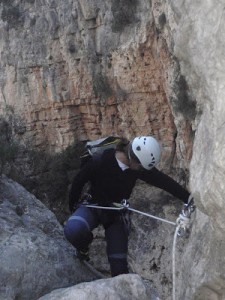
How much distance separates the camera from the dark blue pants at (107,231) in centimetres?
530

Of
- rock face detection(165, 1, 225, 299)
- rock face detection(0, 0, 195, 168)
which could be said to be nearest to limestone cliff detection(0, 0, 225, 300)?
rock face detection(0, 0, 195, 168)

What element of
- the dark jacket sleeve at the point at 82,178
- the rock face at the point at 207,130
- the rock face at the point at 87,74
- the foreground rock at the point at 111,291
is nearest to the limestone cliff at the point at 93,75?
the rock face at the point at 87,74

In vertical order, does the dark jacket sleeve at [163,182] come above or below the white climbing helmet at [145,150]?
below

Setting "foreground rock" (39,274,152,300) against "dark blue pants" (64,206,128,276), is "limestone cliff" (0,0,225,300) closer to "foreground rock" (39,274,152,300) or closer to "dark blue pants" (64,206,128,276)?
"dark blue pants" (64,206,128,276)

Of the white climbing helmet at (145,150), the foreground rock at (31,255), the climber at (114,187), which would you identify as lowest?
the foreground rock at (31,255)

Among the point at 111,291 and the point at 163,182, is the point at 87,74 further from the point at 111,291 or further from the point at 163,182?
the point at 111,291

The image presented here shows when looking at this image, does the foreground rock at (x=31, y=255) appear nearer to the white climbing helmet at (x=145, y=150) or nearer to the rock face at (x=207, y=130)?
the white climbing helmet at (x=145, y=150)

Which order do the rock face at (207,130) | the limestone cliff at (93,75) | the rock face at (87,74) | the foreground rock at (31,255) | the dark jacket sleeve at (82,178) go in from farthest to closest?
the rock face at (87,74) < the limestone cliff at (93,75) < the dark jacket sleeve at (82,178) < the foreground rock at (31,255) < the rock face at (207,130)

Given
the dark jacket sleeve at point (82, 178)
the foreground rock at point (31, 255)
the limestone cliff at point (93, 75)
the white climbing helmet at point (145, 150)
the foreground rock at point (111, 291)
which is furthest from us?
the limestone cliff at point (93, 75)

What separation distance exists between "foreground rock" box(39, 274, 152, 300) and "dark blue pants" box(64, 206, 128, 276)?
995 mm

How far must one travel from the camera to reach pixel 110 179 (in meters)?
5.24

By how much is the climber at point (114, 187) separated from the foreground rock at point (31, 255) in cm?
23

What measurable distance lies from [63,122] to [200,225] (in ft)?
50.7

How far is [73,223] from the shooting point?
208 inches
